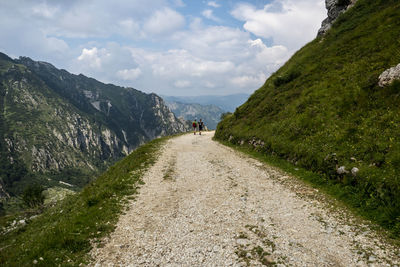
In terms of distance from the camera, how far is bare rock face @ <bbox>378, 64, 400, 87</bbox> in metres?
18.0

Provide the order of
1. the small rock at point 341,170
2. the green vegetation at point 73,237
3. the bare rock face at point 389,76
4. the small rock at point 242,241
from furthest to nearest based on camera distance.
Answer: the bare rock face at point 389,76, the small rock at point 341,170, the small rock at point 242,241, the green vegetation at point 73,237

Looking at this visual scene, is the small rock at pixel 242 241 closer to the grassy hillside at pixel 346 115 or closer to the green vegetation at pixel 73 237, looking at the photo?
the green vegetation at pixel 73 237

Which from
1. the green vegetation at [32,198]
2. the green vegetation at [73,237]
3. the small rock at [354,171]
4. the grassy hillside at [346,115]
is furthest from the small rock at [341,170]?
the green vegetation at [32,198]

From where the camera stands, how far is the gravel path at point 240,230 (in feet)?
27.6

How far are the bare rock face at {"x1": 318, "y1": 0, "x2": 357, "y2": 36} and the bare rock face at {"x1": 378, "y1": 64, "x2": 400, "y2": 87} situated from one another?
31.5 meters

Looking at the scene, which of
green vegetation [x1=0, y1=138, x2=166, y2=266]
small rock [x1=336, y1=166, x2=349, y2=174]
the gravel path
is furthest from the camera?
small rock [x1=336, y1=166, x2=349, y2=174]

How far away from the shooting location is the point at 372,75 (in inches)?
817

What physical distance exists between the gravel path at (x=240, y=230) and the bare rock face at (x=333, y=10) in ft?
144

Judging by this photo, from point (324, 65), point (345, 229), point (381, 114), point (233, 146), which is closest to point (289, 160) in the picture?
point (381, 114)

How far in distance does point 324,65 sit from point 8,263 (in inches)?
1502

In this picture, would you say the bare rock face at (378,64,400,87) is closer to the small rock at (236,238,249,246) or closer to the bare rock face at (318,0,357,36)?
the small rock at (236,238,249,246)

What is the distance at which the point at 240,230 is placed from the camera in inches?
410

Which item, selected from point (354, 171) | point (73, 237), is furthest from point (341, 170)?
point (73, 237)

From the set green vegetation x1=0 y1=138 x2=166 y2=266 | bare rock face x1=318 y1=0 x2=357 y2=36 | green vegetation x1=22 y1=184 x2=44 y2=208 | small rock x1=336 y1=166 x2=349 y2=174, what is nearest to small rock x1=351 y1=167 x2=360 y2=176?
small rock x1=336 y1=166 x2=349 y2=174
